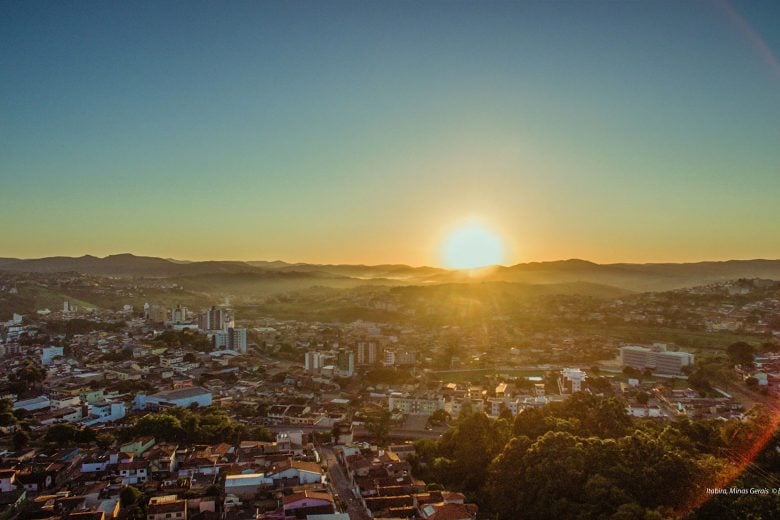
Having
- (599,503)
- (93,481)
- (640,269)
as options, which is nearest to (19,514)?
(93,481)

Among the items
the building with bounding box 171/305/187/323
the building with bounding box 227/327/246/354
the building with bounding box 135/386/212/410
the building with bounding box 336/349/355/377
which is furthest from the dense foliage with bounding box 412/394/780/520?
the building with bounding box 171/305/187/323

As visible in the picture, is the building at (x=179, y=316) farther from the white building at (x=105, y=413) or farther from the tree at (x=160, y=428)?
the tree at (x=160, y=428)

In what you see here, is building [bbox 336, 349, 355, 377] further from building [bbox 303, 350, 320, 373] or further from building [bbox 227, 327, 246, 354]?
building [bbox 227, 327, 246, 354]

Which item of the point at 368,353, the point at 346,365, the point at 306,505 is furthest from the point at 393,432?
the point at 368,353

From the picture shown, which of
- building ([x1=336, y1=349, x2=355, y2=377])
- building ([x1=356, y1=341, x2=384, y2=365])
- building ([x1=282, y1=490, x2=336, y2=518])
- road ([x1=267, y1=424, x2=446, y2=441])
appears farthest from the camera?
building ([x1=356, y1=341, x2=384, y2=365])

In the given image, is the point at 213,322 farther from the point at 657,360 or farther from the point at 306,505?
the point at 306,505

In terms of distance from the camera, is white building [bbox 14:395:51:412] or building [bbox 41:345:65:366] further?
building [bbox 41:345:65:366]

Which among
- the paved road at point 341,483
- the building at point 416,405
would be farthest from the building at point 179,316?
the paved road at point 341,483

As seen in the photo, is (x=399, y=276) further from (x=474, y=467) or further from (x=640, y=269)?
(x=474, y=467)
